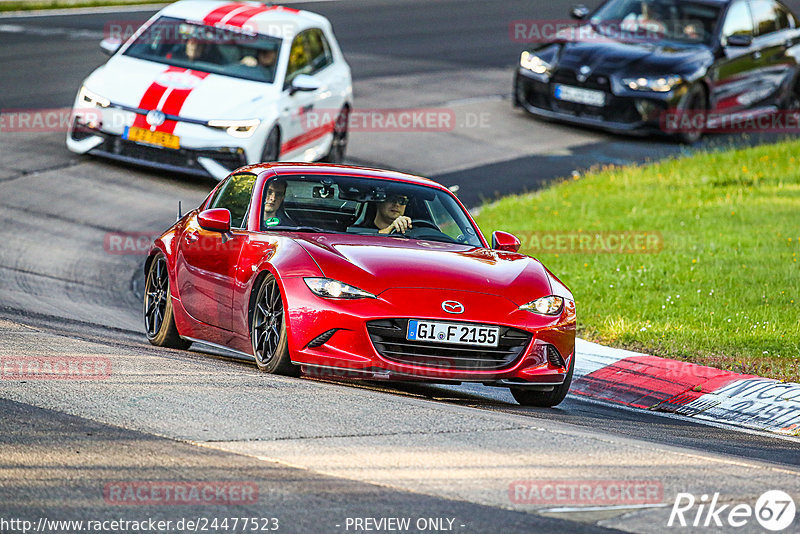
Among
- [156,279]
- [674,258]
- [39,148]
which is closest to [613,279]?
[674,258]

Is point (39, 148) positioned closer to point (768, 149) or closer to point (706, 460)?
point (768, 149)

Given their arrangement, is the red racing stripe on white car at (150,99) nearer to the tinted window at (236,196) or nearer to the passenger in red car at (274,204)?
the tinted window at (236,196)

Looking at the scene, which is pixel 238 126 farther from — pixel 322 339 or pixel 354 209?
pixel 322 339

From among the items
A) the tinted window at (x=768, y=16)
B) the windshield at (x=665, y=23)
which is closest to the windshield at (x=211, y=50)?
the windshield at (x=665, y=23)

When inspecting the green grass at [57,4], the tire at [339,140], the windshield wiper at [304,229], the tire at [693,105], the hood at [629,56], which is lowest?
the green grass at [57,4]

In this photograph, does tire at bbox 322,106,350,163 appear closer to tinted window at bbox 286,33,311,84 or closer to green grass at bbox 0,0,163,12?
tinted window at bbox 286,33,311,84

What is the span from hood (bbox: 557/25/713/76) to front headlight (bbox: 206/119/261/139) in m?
6.10

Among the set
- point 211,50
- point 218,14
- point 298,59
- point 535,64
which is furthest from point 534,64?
point 211,50

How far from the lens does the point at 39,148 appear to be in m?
16.9

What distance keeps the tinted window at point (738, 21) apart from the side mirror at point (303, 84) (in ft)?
24.4

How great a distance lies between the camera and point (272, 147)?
15.9 meters

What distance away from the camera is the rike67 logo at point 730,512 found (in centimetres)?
556

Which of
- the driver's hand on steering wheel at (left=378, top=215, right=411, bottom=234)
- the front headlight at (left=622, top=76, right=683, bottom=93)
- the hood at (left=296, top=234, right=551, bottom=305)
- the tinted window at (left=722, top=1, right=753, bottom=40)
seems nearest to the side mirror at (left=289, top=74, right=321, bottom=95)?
the front headlight at (left=622, top=76, right=683, bottom=93)

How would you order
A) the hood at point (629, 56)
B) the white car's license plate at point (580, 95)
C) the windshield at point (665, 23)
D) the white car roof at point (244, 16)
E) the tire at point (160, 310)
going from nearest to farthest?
the tire at point (160, 310) → the white car roof at point (244, 16) → the hood at point (629, 56) → the white car's license plate at point (580, 95) → the windshield at point (665, 23)
